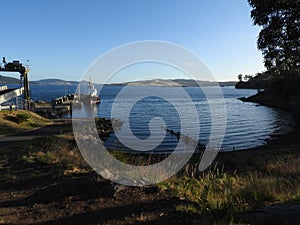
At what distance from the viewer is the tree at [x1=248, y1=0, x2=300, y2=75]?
15.2m

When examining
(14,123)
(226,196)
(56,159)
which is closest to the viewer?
(226,196)

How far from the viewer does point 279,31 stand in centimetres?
1612

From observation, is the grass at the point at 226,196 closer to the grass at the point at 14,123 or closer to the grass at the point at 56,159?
the grass at the point at 56,159

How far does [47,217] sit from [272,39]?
14967 mm

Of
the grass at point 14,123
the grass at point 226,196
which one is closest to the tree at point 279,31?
the grass at point 226,196

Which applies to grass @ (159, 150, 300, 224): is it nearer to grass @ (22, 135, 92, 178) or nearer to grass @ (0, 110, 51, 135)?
grass @ (22, 135, 92, 178)

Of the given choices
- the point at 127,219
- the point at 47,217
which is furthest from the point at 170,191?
the point at 47,217

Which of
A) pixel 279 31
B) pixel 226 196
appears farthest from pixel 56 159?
pixel 279 31

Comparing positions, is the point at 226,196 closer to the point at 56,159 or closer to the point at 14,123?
the point at 56,159

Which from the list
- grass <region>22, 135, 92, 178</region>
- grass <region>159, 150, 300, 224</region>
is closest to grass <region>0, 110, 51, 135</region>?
grass <region>22, 135, 92, 178</region>

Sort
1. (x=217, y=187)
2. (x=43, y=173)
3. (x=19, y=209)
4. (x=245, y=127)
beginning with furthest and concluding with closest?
(x=245, y=127)
(x=43, y=173)
(x=217, y=187)
(x=19, y=209)

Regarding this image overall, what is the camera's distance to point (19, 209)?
620cm

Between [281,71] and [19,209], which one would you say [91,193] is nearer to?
[19,209]

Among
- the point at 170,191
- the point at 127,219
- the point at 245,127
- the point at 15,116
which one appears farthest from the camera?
the point at 245,127
